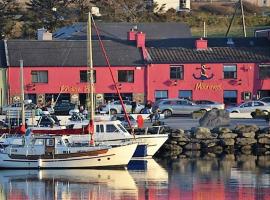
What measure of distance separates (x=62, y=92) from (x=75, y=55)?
313cm

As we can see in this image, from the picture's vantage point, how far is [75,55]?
3615 inches

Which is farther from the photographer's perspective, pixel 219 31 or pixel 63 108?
pixel 219 31

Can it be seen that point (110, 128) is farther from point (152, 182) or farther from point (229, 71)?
point (229, 71)

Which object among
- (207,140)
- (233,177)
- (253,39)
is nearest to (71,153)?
(233,177)

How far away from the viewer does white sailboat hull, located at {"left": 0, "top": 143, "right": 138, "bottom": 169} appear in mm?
60031

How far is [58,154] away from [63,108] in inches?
945

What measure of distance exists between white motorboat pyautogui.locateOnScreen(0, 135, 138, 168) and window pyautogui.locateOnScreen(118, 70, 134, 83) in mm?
30799

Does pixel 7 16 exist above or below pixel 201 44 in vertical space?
above

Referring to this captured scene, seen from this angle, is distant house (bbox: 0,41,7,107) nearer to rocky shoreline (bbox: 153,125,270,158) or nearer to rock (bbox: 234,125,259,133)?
rocky shoreline (bbox: 153,125,270,158)

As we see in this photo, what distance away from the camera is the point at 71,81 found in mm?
91000

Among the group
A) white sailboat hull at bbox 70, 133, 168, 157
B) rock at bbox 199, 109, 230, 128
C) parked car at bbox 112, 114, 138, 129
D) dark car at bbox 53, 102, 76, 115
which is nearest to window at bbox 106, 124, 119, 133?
white sailboat hull at bbox 70, 133, 168, 157

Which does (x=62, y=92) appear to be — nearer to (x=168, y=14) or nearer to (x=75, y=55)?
(x=75, y=55)

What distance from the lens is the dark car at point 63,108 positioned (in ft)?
272

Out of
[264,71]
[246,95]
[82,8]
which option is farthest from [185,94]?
[82,8]
